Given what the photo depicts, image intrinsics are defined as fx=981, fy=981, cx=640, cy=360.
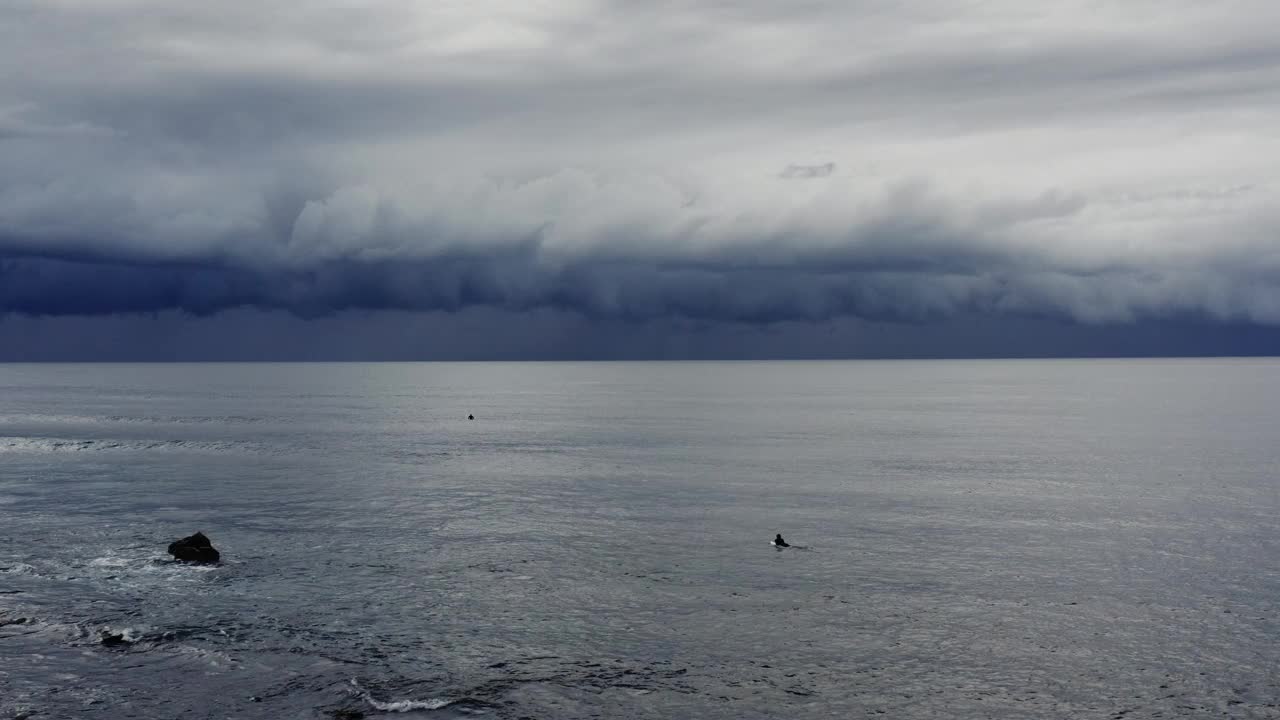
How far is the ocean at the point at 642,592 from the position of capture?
1510 inches

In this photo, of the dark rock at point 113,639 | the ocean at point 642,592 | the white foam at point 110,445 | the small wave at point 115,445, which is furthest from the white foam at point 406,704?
the white foam at point 110,445

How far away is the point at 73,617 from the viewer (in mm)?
47562

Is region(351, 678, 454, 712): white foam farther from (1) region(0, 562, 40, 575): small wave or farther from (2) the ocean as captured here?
(1) region(0, 562, 40, 575): small wave

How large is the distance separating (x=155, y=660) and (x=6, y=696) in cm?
554

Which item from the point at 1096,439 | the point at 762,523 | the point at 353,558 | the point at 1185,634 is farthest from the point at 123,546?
the point at 1096,439

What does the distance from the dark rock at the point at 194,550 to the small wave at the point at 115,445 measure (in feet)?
232

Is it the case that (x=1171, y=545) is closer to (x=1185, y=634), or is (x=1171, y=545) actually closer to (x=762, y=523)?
(x=1185, y=634)

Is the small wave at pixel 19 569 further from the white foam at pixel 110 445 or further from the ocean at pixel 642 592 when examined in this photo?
the white foam at pixel 110 445

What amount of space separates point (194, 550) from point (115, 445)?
8501 centimetres

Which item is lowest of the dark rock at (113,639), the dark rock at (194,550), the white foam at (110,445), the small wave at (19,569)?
the white foam at (110,445)

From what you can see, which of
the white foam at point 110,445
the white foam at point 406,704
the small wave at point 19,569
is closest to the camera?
the white foam at point 406,704

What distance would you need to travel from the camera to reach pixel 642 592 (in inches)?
2064

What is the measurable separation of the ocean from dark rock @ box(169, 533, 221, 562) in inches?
39.0

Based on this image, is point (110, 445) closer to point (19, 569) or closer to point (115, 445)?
point (115, 445)
